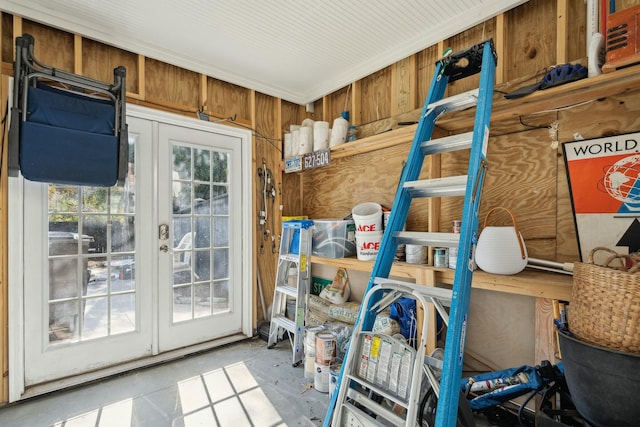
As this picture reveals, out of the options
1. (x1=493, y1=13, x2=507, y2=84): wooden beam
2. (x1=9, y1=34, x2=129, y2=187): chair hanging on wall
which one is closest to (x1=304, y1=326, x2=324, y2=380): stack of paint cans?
(x1=9, y1=34, x2=129, y2=187): chair hanging on wall

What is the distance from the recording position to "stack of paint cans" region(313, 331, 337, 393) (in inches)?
84.6

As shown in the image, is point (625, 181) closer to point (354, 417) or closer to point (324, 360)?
point (354, 417)

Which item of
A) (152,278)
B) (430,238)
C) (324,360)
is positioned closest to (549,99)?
(430,238)

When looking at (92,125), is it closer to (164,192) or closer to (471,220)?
(164,192)

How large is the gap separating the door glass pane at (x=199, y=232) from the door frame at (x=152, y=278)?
18 cm

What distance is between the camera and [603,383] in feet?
3.56

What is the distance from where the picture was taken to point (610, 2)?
1524 mm

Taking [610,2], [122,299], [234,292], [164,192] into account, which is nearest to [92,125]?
[164,192]

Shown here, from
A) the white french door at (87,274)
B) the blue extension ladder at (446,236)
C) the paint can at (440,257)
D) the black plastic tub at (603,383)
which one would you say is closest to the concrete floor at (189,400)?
the white french door at (87,274)

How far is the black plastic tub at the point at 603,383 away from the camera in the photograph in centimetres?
103

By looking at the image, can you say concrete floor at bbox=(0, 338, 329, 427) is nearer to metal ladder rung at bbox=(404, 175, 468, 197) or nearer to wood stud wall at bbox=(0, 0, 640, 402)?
wood stud wall at bbox=(0, 0, 640, 402)

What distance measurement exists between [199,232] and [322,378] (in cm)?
171

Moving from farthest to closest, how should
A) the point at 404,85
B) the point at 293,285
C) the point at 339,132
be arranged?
the point at 293,285 < the point at 339,132 < the point at 404,85

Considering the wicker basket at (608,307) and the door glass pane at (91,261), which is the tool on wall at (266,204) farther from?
the wicker basket at (608,307)
